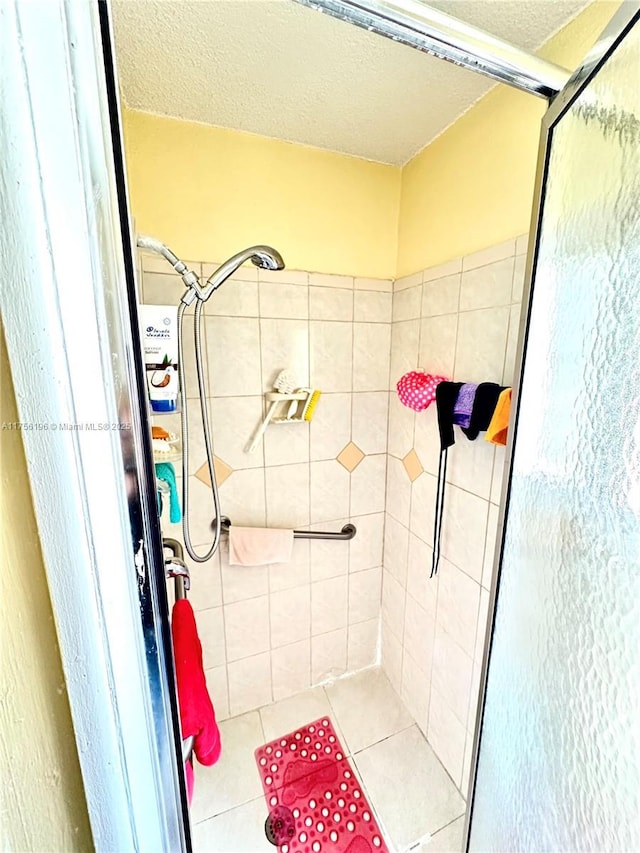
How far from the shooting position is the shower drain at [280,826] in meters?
1.06

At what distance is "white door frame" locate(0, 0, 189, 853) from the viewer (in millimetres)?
250

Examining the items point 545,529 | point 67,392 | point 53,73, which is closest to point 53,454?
point 67,392

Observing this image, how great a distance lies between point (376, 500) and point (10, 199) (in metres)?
1.41

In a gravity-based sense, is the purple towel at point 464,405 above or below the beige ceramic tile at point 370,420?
above

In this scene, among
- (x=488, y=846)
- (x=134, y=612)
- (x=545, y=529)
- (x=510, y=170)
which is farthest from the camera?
(x=510, y=170)

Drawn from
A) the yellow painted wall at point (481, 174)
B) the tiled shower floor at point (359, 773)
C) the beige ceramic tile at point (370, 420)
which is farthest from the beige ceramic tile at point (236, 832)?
the yellow painted wall at point (481, 174)

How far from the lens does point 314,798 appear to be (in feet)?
3.79

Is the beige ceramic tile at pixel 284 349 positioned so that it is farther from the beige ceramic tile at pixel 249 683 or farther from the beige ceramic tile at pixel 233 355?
the beige ceramic tile at pixel 249 683

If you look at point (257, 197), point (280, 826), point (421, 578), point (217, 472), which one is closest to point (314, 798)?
point (280, 826)

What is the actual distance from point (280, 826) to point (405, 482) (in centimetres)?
120

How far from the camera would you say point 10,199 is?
25 cm

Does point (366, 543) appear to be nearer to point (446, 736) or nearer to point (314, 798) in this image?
point (446, 736)

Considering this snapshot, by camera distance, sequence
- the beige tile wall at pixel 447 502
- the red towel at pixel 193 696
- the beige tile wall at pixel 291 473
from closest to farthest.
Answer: the red towel at pixel 193 696, the beige tile wall at pixel 447 502, the beige tile wall at pixel 291 473

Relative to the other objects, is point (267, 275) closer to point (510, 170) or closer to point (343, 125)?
point (343, 125)
